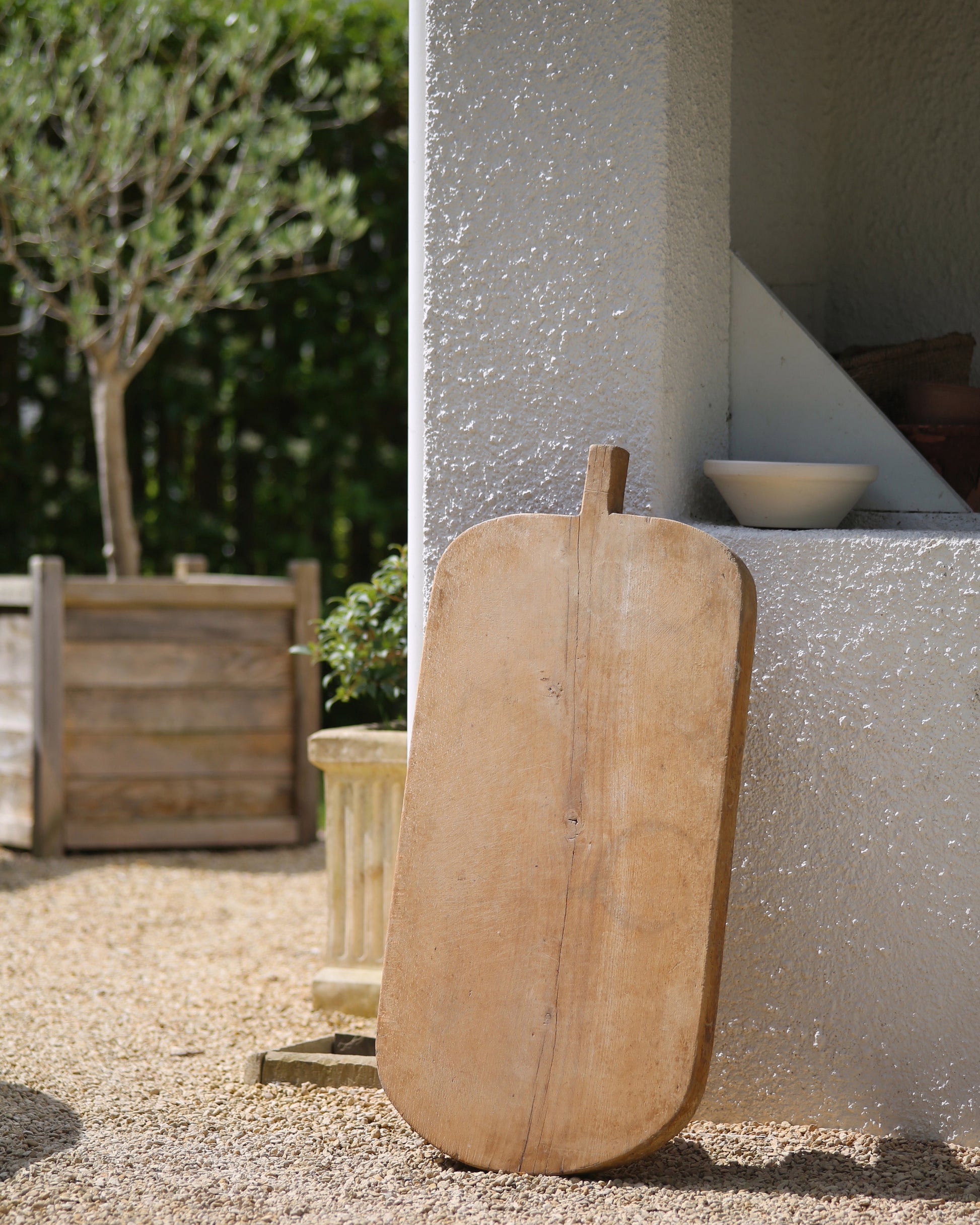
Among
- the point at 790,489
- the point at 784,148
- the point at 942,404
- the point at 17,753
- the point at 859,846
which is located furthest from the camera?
the point at 17,753

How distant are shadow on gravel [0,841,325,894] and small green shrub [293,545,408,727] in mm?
1332

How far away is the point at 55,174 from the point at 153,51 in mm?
772

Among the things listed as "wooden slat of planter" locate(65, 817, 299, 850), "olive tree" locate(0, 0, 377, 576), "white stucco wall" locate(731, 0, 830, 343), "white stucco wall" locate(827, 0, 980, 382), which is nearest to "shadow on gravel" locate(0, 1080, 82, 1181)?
"wooden slat of planter" locate(65, 817, 299, 850)

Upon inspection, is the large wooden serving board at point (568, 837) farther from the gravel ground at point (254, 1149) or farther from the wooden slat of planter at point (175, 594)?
the wooden slat of planter at point (175, 594)

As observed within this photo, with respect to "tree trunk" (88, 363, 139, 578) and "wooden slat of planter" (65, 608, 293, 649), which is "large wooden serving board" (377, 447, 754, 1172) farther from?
"tree trunk" (88, 363, 139, 578)

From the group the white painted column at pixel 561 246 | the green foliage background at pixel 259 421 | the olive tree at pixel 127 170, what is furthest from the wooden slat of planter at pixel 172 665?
the white painted column at pixel 561 246

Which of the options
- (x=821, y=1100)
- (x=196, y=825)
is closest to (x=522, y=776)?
(x=821, y=1100)

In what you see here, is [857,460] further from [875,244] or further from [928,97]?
[928,97]

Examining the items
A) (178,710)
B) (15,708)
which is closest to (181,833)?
(178,710)

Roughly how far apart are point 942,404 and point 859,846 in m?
1.04

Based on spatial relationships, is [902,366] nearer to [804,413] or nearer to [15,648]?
[804,413]

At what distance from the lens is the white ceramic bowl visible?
215 cm

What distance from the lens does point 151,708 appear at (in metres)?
4.16

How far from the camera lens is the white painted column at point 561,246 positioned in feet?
7.03
